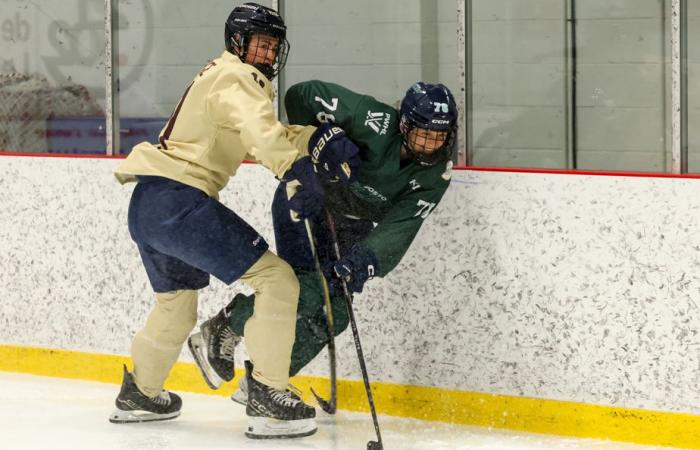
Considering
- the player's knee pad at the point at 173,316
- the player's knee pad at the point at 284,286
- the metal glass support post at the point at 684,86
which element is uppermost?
the metal glass support post at the point at 684,86

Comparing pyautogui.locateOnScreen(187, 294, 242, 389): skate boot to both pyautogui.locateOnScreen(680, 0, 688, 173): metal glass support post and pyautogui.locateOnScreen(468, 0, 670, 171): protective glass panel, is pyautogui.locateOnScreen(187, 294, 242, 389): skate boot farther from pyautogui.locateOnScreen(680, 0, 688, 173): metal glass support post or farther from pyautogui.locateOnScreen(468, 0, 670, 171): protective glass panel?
pyautogui.locateOnScreen(680, 0, 688, 173): metal glass support post

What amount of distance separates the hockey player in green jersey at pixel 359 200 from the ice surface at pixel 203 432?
0.62ft

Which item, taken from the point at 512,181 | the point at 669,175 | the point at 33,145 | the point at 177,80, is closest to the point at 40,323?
the point at 33,145

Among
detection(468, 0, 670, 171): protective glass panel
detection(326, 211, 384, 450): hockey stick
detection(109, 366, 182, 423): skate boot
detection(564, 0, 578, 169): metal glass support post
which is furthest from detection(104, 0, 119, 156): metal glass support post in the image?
detection(564, 0, 578, 169): metal glass support post

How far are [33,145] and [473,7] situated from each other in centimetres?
190

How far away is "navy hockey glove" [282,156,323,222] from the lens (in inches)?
148

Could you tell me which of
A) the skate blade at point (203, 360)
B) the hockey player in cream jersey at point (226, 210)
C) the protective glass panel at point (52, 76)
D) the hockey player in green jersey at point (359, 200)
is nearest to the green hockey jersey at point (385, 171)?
the hockey player in green jersey at point (359, 200)

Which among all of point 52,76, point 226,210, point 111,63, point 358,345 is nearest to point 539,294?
point 358,345

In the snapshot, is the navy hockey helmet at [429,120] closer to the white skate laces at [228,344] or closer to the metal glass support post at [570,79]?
the metal glass support post at [570,79]

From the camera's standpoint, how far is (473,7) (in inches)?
171

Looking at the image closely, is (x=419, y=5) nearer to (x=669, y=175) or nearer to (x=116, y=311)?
(x=669, y=175)

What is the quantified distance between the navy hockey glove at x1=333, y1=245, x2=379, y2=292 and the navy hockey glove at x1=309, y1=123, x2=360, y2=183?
219mm

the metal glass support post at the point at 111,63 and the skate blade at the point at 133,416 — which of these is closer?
the skate blade at the point at 133,416

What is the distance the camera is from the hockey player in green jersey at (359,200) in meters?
3.88
